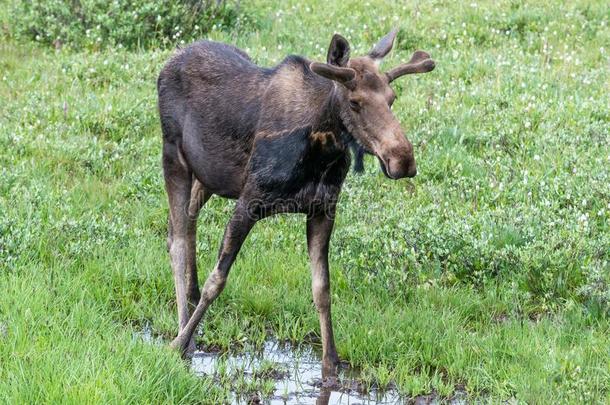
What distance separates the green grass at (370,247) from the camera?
6438 millimetres

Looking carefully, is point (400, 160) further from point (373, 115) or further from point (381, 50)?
point (381, 50)

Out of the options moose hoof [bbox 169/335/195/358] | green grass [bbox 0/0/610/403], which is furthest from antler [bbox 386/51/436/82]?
moose hoof [bbox 169/335/195/358]

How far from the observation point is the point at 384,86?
20.2 ft

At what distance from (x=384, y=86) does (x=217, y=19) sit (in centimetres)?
804

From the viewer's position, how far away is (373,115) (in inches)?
238

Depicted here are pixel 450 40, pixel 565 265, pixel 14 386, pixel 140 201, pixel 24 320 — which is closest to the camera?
pixel 14 386

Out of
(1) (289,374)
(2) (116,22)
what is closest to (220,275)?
(1) (289,374)

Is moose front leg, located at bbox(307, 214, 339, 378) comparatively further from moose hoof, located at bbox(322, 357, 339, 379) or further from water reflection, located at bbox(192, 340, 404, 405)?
water reflection, located at bbox(192, 340, 404, 405)

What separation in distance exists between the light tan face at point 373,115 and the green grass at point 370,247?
62.7 inches

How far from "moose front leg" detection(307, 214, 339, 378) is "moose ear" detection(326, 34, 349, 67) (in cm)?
115

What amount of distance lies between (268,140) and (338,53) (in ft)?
2.78

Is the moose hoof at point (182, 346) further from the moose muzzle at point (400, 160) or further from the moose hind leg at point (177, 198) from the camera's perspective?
the moose muzzle at point (400, 160)

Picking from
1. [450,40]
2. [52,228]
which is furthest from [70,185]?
[450,40]

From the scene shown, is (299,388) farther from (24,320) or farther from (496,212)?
(496,212)
